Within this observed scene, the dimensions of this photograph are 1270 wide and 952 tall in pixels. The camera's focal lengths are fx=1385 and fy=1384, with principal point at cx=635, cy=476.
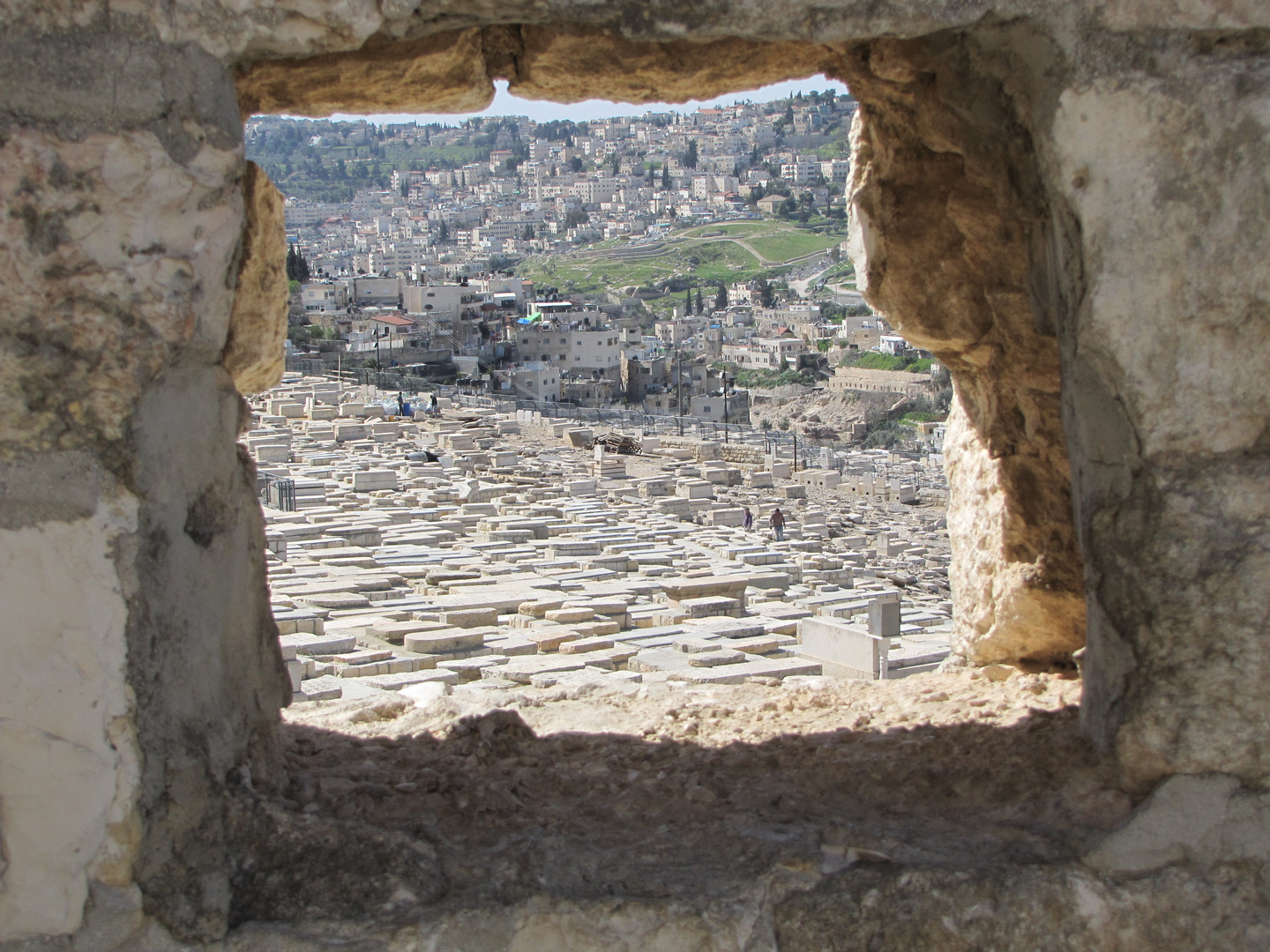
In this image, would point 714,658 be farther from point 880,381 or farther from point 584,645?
point 880,381

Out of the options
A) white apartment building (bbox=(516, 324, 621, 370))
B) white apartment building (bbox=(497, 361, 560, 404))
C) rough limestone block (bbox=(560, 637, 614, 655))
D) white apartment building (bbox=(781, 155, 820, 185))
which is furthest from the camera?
white apartment building (bbox=(781, 155, 820, 185))

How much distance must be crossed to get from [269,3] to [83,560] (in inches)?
39.4

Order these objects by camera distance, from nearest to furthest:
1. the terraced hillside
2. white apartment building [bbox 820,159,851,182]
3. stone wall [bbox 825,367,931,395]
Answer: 1. stone wall [bbox 825,367,931,395]
2. the terraced hillside
3. white apartment building [bbox 820,159,851,182]

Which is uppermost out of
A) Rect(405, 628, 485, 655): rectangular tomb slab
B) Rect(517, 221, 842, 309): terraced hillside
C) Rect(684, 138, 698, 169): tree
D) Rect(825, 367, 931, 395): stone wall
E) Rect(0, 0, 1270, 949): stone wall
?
Rect(684, 138, 698, 169): tree

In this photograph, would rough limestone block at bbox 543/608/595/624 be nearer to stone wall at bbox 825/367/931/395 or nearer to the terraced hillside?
stone wall at bbox 825/367/931/395

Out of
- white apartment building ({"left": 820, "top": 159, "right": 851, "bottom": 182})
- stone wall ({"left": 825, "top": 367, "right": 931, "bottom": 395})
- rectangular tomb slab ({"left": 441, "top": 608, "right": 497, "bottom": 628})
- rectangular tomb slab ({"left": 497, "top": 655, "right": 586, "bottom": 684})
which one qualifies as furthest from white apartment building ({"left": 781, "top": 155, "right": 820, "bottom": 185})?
rectangular tomb slab ({"left": 497, "top": 655, "right": 586, "bottom": 684})

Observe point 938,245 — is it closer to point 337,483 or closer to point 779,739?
point 779,739

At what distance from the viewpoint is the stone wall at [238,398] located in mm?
2320

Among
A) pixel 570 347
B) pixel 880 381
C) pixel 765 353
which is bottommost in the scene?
pixel 880 381

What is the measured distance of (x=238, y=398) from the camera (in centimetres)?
271

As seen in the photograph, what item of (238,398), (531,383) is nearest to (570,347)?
(531,383)

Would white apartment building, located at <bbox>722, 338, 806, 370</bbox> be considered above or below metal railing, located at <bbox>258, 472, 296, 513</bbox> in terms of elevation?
above

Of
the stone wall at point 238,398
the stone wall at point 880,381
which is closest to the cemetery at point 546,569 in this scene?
the stone wall at point 238,398

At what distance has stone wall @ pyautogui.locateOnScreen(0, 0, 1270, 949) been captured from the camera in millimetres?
→ 2320
